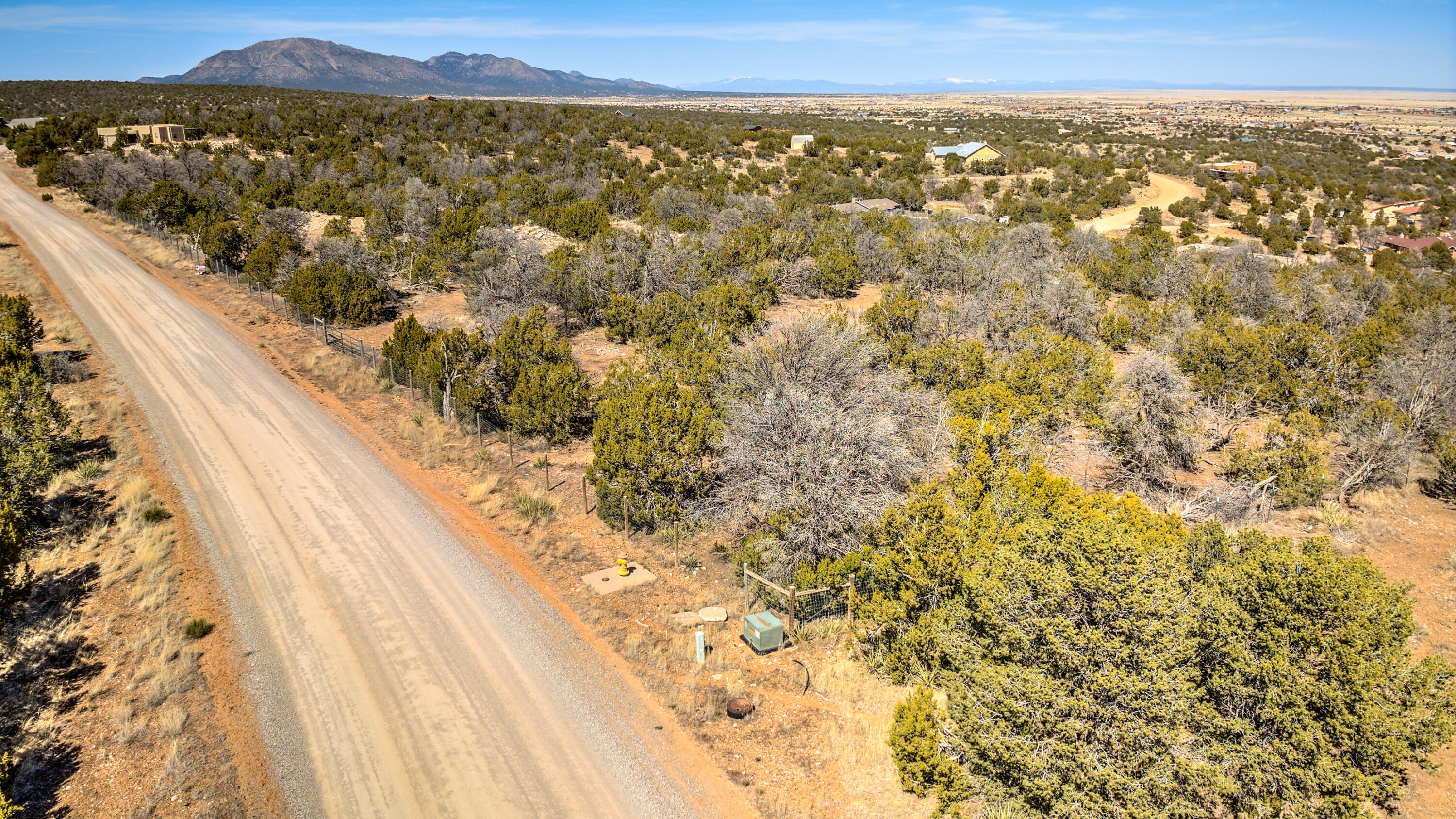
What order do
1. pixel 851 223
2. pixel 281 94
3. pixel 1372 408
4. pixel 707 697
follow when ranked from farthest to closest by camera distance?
1. pixel 281 94
2. pixel 851 223
3. pixel 1372 408
4. pixel 707 697

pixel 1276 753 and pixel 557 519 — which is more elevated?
pixel 1276 753

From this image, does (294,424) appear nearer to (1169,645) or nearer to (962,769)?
(962,769)

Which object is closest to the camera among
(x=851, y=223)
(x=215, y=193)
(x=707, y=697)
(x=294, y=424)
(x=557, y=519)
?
(x=707, y=697)

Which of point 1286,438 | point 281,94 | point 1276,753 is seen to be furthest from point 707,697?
point 281,94

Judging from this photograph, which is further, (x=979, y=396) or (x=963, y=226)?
(x=963, y=226)

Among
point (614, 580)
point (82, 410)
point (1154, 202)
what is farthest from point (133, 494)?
point (1154, 202)

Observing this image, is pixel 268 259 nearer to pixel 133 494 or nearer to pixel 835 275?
pixel 133 494

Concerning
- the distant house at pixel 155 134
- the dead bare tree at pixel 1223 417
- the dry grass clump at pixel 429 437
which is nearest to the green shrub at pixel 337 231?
the dry grass clump at pixel 429 437
